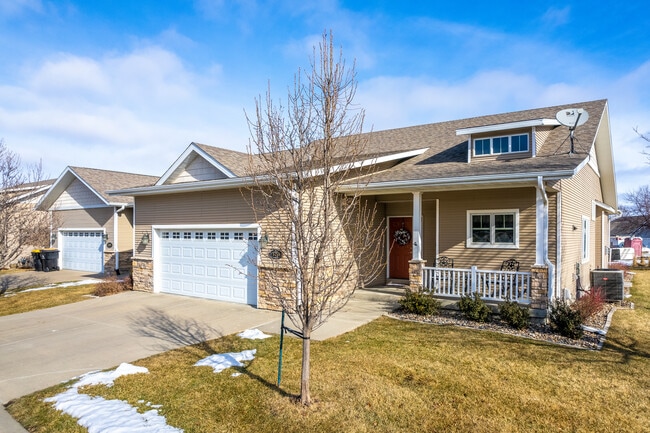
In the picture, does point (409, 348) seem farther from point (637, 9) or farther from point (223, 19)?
point (637, 9)

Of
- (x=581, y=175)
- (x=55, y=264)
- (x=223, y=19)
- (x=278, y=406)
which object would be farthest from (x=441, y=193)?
(x=55, y=264)

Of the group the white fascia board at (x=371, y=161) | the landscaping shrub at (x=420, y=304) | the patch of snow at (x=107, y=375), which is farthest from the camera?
the landscaping shrub at (x=420, y=304)

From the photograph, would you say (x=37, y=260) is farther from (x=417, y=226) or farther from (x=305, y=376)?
(x=305, y=376)

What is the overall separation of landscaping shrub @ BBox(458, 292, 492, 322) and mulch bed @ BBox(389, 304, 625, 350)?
0.38ft

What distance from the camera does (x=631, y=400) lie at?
15.4ft

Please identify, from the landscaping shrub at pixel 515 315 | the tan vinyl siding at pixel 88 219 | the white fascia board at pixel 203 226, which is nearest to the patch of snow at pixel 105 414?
the white fascia board at pixel 203 226

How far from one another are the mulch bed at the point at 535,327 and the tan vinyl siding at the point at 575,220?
1317mm

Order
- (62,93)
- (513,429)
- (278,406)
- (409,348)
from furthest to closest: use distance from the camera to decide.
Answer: (62,93) < (409,348) < (278,406) < (513,429)

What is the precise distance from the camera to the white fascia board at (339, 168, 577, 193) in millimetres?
8016

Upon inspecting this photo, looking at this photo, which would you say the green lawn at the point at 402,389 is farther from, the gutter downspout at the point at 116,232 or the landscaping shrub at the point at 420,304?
the gutter downspout at the point at 116,232

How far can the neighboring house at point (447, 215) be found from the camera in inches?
365

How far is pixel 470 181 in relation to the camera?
29.0 ft

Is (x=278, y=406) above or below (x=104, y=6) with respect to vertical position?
below

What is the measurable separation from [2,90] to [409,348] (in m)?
15.5
